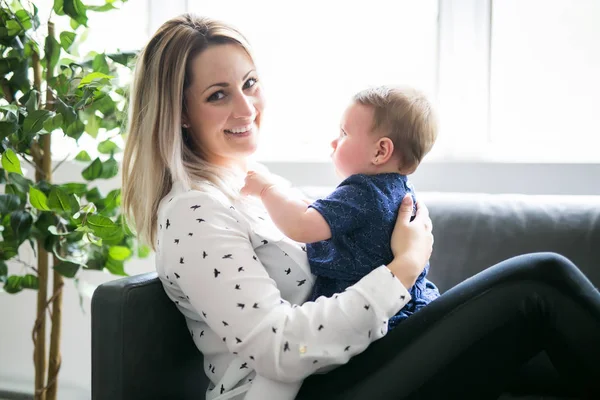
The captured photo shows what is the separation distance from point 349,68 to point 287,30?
0.30 m

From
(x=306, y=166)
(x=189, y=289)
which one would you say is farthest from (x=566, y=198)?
(x=189, y=289)

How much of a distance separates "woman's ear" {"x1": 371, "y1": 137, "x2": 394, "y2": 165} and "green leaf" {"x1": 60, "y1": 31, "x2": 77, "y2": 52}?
3.51 ft

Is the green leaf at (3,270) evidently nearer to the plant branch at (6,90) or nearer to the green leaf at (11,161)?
the green leaf at (11,161)

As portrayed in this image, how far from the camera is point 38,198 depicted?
73.3 inches

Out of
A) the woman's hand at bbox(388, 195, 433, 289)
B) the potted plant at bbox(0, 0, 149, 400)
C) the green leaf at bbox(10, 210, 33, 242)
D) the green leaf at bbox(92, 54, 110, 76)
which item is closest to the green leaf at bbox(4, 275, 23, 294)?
the potted plant at bbox(0, 0, 149, 400)

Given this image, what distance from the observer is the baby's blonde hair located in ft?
4.58

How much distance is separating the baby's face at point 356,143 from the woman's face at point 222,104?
0.21m

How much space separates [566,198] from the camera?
6.15ft

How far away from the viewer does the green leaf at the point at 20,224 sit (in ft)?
6.37

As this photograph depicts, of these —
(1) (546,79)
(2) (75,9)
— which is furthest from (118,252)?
(1) (546,79)

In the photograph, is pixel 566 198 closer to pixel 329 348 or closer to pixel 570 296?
pixel 570 296

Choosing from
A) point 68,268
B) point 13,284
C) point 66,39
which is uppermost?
point 66,39

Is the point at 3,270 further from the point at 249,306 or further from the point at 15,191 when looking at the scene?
the point at 249,306

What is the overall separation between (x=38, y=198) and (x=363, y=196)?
98 cm
